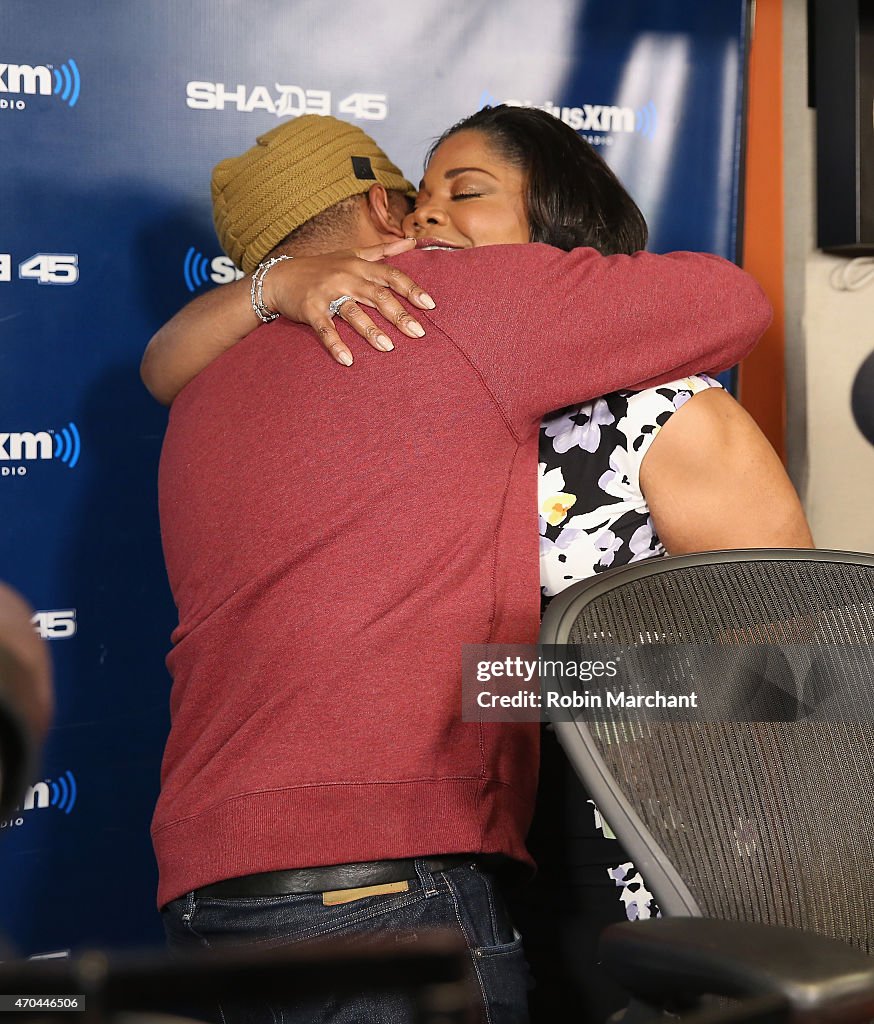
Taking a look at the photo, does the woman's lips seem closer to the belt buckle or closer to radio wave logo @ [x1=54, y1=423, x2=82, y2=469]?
the belt buckle

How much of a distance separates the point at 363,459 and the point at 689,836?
1.47 ft

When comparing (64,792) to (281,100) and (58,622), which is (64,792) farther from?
(281,100)

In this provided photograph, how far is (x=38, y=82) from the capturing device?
2012mm

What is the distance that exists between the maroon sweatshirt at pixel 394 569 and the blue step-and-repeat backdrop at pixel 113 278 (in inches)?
37.9

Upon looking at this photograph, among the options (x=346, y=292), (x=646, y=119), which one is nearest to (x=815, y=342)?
(x=646, y=119)

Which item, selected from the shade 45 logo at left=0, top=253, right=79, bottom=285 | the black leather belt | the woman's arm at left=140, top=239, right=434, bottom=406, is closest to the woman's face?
the woman's arm at left=140, top=239, right=434, bottom=406

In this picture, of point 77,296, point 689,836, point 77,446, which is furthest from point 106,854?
point 689,836

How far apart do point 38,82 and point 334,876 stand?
1.51 meters

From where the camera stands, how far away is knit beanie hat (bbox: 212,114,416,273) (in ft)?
4.83

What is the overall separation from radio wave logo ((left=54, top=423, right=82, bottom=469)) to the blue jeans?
1136mm

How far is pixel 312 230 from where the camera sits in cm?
149

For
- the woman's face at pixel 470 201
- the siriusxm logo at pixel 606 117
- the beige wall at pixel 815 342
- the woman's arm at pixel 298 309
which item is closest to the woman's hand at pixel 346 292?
the woman's arm at pixel 298 309

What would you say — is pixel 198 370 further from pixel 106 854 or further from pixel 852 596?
pixel 106 854

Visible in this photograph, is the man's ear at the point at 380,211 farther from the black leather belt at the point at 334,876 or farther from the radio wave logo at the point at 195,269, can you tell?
the black leather belt at the point at 334,876
